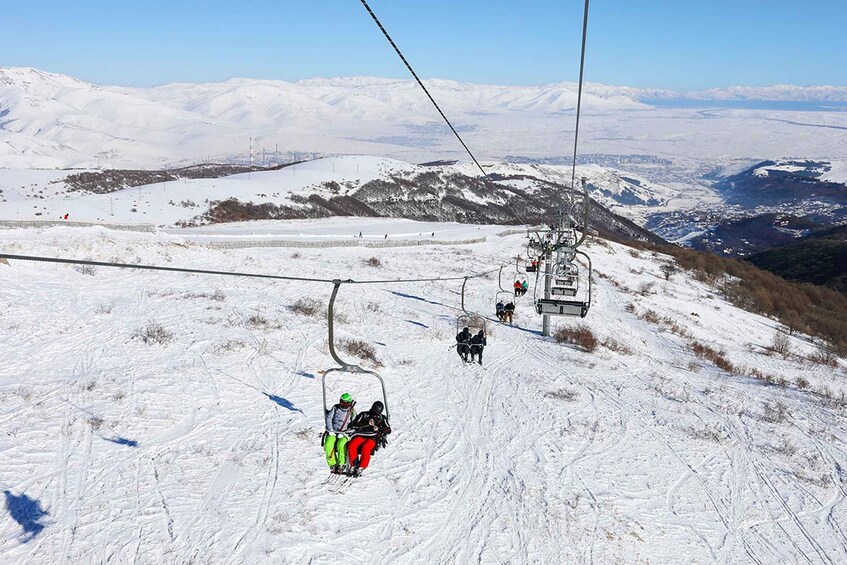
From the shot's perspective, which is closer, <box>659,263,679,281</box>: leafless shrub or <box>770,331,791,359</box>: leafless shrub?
<box>770,331,791,359</box>: leafless shrub

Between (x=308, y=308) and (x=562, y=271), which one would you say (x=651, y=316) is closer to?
(x=562, y=271)

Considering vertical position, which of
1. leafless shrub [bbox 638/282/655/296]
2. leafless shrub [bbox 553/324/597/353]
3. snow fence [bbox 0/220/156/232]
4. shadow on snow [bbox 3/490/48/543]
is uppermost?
snow fence [bbox 0/220/156/232]

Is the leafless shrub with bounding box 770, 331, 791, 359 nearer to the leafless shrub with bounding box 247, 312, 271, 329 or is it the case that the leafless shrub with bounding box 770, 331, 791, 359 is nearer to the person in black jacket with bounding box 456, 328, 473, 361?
the person in black jacket with bounding box 456, 328, 473, 361

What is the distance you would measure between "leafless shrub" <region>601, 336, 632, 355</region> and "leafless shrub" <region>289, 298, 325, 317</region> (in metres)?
12.8

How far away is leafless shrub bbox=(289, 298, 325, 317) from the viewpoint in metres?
22.8

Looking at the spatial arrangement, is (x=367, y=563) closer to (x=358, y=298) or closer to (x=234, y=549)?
(x=234, y=549)

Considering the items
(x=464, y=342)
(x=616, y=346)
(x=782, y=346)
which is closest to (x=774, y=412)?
(x=616, y=346)

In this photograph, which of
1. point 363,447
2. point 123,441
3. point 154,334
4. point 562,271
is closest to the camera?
point 363,447

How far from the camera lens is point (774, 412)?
16.9 meters

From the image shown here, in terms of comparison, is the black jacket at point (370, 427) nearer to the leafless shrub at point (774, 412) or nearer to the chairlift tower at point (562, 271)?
the chairlift tower at point (562, 271)

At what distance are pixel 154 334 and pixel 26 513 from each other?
30.9ft

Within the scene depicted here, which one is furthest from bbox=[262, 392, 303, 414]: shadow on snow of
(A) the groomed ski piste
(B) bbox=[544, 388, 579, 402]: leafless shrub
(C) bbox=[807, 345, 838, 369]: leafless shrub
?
(C) bbox=[807, 345, 838, 369]: leafless shrub

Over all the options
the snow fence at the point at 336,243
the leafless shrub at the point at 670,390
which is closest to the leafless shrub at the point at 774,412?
the leafless shrub at the point at 670,390

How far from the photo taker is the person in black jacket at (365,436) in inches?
382
